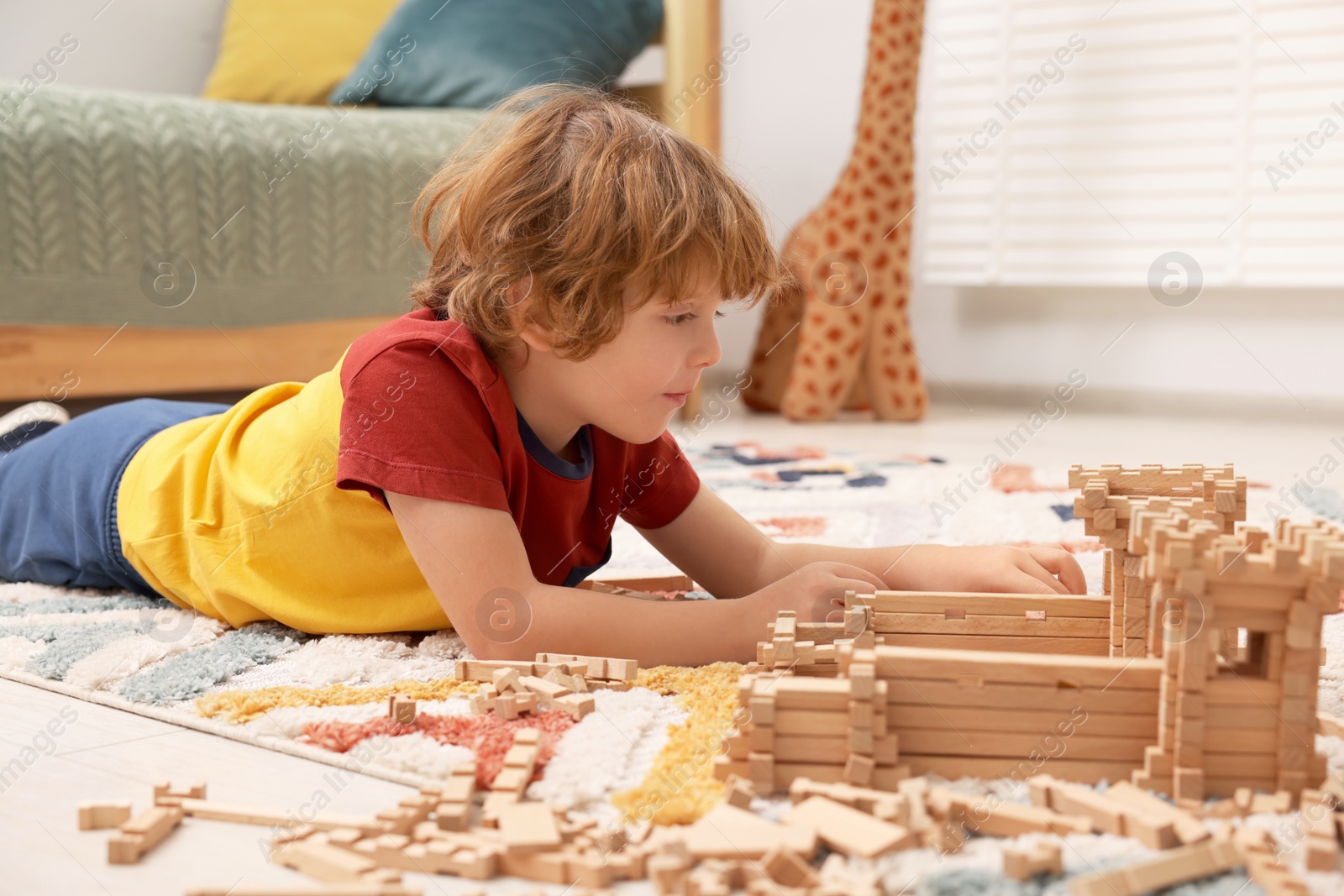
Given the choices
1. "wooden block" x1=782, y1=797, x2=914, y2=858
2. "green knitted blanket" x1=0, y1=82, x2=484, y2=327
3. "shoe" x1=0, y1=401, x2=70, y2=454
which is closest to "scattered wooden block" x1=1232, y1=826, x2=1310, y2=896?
"wooden block" x1=782, y1=797, x2=914, y2=858

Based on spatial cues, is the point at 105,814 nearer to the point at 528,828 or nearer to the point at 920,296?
the point at 528,828

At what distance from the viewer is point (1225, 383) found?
2.49m

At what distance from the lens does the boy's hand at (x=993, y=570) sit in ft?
3.01

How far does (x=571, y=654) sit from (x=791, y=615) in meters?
0.16

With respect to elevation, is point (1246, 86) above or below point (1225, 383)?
above

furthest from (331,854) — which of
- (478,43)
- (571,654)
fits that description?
(478,43)

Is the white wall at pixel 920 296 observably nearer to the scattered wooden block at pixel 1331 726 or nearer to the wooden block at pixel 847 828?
the scattered wooden block at pixel 1331 726

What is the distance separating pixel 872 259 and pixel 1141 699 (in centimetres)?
190

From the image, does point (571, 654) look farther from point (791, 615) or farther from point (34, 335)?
point (34, 335)

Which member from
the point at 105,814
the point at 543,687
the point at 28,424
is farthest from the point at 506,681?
the point at 28,424

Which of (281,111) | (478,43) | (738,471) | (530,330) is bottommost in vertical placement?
(738,471)

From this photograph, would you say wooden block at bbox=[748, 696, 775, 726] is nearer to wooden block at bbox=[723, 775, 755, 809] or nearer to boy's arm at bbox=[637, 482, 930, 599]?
wooden block at bbox=[723, 775, 755, 809]

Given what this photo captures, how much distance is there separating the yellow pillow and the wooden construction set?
6.57 ft

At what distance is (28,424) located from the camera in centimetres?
143
